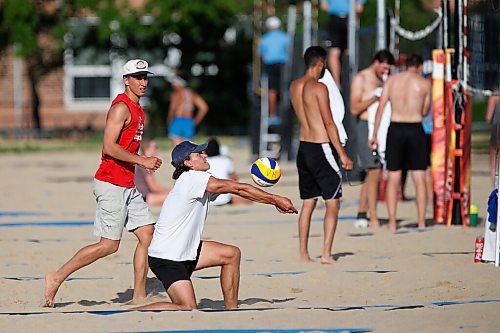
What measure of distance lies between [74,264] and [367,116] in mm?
6054

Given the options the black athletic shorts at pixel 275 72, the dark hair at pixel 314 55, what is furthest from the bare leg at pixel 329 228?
the black athletic shorts at pixel 275 72

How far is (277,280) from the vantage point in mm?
10188

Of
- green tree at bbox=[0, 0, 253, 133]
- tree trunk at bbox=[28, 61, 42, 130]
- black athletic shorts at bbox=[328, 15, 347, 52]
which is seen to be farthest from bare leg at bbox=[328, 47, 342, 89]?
tree trunk at bbox=[28, 61, 42, 130]

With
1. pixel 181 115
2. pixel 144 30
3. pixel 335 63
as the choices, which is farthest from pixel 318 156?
pixel 144 30

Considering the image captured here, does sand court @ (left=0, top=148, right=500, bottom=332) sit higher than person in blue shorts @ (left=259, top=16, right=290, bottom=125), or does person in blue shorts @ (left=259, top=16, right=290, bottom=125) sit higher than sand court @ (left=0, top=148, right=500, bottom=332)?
person in blue shorts @ (left=259, top=16, right=290, bottom=125)

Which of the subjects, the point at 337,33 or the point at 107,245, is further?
the point at 337,33

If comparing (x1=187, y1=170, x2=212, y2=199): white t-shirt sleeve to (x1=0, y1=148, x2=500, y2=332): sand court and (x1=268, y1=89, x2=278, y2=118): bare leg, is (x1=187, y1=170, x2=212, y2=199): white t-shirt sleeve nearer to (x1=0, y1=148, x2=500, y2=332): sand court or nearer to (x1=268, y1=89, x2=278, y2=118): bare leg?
(x1=0, y1=148, x2=500, y2=332): sand court

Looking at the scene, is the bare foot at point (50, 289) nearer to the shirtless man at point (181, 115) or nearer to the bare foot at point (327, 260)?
the bare foot at point (327, 260)

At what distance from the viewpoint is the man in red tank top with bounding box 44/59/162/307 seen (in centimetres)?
896

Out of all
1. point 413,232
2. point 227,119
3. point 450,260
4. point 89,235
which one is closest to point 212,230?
point 89,235

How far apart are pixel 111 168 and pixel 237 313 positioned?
1.54 m

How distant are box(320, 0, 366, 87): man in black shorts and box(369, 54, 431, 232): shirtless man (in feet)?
14.2

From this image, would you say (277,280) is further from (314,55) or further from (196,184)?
(314,55)

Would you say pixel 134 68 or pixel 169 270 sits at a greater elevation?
pixel 134 68
